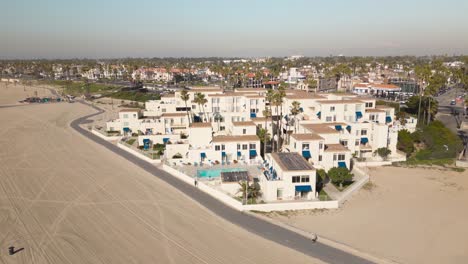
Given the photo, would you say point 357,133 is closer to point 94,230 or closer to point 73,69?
point 94,230

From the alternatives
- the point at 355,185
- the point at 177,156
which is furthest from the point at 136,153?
the point at 355,185

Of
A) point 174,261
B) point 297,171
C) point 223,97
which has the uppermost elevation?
point 223,97

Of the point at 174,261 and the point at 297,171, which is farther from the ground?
the point at 297,171

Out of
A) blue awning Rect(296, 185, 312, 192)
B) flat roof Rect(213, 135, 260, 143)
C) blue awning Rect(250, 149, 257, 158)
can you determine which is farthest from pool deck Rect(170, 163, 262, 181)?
blue awning Rect(296, 185, 312, 192)

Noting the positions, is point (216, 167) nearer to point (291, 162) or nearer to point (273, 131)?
point (291, 162)

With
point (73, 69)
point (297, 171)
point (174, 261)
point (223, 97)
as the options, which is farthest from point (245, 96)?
point (73, 69)

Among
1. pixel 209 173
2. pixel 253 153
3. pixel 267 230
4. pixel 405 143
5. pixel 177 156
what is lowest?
pixel 267 230

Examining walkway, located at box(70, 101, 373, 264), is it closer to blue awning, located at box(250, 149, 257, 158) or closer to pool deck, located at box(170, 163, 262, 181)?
pool deck, located at box(170, 163, 262, 181)
